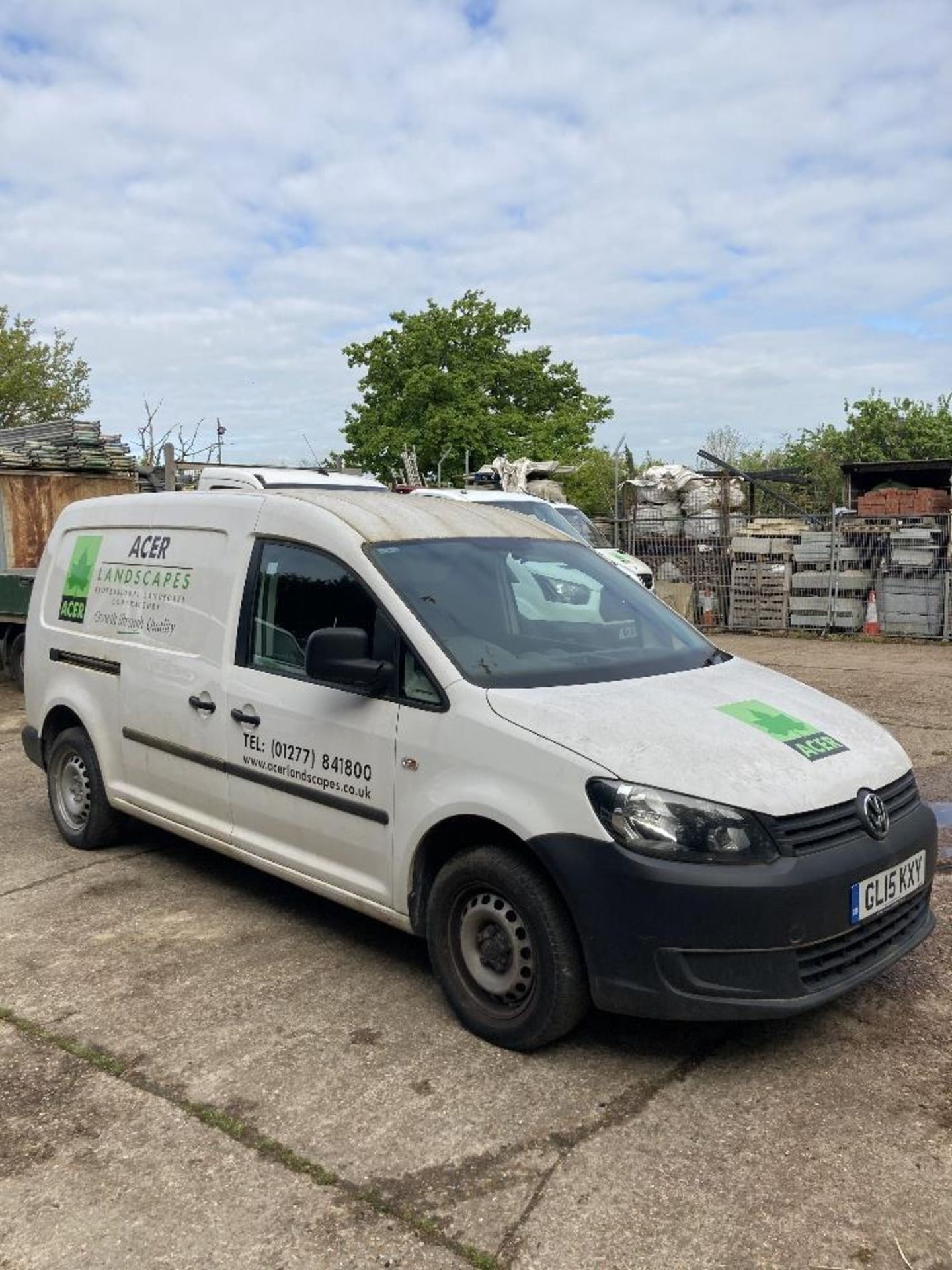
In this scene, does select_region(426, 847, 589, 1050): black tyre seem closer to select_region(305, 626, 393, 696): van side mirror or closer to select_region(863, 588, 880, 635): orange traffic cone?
select_region(305, 626, 393, 696): van side mirror

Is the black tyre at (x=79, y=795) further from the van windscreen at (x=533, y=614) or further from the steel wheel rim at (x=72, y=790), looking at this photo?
the van windscreen at (x=533, y=614)

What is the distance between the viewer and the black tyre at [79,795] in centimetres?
554

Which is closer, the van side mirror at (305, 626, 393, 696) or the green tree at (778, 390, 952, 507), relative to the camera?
the van side mirror at (305, 626, 393, 696)

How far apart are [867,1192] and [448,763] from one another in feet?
5.41

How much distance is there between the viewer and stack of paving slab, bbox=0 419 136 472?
46.7 ft

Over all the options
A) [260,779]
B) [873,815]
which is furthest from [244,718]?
[873,815]

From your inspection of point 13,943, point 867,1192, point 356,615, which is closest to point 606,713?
point 356,615

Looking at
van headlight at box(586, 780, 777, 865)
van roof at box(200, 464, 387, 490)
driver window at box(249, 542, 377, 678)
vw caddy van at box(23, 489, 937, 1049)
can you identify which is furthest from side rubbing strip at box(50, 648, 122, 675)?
van roof at box(200, 464, 387, 490)

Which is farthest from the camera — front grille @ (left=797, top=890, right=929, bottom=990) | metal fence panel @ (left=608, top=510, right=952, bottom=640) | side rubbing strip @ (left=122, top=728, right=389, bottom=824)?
metal fence panel @ (left=608, top=510, right=952, bottom=640)

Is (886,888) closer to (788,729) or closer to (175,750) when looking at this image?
(788,729)

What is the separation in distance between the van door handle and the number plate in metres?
2.27

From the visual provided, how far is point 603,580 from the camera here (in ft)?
15.5

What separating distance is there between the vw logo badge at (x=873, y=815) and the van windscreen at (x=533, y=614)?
0.86 meters

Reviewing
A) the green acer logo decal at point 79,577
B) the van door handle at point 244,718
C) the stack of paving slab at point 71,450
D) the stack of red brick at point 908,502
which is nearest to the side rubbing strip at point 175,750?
the van door handle at point 244,718
